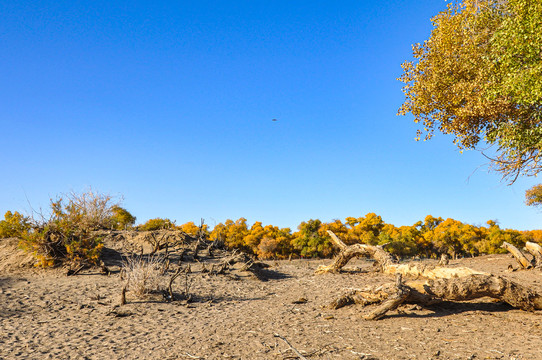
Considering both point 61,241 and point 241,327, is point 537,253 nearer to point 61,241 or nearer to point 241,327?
point 241,327

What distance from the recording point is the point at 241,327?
26.2ft

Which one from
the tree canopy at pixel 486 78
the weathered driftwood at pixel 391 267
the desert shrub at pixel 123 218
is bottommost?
the weathered driftwood at pixel 391 267

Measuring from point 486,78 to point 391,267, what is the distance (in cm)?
816

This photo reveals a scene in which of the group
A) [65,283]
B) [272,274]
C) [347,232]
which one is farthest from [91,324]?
[347,232]

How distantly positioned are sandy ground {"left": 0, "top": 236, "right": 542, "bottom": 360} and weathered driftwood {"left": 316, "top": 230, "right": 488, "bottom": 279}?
1622 mm

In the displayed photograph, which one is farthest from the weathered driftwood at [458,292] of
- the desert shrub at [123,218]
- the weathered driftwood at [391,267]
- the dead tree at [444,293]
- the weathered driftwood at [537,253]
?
the desert shrub at [123,218]

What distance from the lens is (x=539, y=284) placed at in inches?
510

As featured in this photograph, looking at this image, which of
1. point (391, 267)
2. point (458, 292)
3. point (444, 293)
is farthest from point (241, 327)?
point (391, 267)

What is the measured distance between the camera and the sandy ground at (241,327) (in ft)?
20.7

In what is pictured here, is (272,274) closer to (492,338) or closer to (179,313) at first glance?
(179,313)

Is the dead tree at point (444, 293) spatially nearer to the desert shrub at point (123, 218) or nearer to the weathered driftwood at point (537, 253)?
the weathered driftwood at point (537, 253)

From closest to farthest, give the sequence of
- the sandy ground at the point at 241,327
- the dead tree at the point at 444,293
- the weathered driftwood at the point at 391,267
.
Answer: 1. the sandy ground at the point at 241,327
2. the dead tree at the point at 444,293
3. the weathered driftwood at the point at 391,267

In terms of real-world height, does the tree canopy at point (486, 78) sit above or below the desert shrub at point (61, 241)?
above

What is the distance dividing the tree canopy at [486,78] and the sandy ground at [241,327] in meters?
5.70
